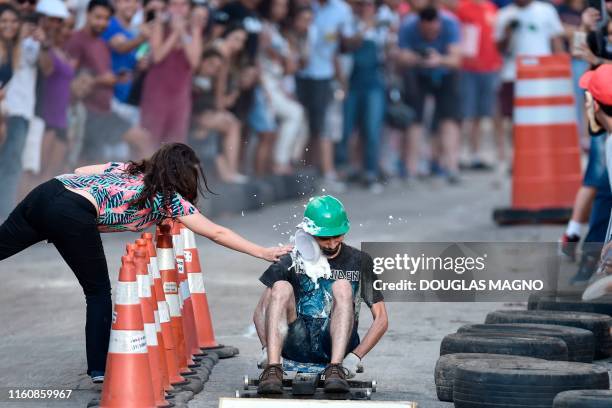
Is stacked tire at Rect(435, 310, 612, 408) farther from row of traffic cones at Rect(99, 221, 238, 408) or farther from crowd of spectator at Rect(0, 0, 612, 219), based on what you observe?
crowd of spectator at Rect(0, 0, 612, 219)

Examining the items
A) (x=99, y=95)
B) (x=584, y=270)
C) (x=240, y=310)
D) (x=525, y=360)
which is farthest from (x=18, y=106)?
(x=525, y=360)

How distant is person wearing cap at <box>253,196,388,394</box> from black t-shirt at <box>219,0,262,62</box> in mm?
9934

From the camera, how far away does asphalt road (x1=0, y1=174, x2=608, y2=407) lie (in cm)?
868

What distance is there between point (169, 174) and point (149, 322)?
28.7 inches

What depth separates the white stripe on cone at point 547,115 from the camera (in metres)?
15.8

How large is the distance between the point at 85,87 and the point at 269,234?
2.34m

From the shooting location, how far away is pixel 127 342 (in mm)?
7566

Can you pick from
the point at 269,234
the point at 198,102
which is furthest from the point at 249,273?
the point at 198,102

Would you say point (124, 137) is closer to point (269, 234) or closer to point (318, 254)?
point (269, 234)

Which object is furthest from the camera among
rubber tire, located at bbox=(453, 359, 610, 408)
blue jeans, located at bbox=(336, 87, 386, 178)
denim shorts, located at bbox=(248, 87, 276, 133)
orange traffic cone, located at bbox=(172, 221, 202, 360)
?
blue jeans, located at bbox=(336, 87, 386, 178)

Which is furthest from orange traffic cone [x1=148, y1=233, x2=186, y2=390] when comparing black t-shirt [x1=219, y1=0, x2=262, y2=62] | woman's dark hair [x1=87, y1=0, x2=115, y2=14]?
black t-shirt [x1=219, y1=0, x2=262, y2=62]

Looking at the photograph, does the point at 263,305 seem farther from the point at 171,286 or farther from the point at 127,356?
the point at 127,356

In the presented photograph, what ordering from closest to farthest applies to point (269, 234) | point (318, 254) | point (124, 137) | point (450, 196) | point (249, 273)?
point (318, 254)
point (249, 273)
point (269, 234)
point (124, 137)
point (450, 196)

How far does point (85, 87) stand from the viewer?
16094 millimetres
